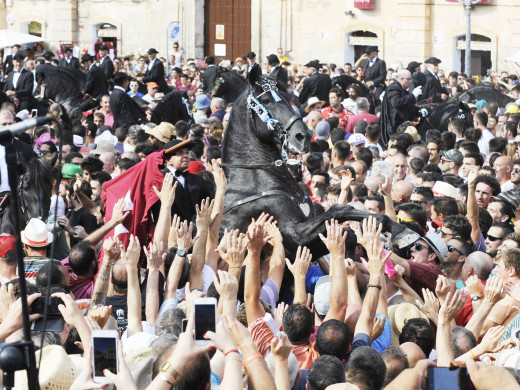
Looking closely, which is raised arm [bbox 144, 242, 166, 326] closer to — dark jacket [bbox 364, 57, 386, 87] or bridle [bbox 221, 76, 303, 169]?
bridle [bbox 221, 76, 303, 169]

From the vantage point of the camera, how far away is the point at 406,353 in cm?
544

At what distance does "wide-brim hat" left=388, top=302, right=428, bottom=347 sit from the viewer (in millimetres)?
6387

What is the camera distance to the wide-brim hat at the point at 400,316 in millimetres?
6387

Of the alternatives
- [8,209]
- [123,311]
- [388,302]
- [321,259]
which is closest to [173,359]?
[123,311]

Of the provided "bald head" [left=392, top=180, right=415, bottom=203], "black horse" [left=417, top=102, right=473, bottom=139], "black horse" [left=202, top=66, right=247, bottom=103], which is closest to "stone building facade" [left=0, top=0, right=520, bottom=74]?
"black horse" [left=202, top=66, right=247, bottom=103]

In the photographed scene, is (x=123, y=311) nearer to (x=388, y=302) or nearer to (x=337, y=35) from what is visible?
(x=388, y=302)

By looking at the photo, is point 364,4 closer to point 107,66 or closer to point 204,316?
point 107,66

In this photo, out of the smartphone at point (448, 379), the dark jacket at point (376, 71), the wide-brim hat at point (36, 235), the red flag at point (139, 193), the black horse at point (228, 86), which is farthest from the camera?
the dark jacket at point (376, 71)

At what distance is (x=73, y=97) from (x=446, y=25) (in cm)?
1678

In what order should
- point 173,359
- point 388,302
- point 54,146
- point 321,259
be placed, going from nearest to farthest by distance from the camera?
point 173,359 < point 388,302 < point 321,259 < point 54,146

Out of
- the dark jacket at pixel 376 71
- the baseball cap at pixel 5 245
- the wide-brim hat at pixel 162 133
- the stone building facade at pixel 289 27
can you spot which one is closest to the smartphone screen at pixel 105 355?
the baseball cap at pixel 5 245

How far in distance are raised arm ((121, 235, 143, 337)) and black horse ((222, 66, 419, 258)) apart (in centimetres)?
209

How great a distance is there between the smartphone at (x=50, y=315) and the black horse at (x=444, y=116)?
11562mm

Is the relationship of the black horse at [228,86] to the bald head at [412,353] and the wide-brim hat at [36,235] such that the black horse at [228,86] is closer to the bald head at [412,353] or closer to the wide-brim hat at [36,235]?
the wide-brim hat at [36,235]
